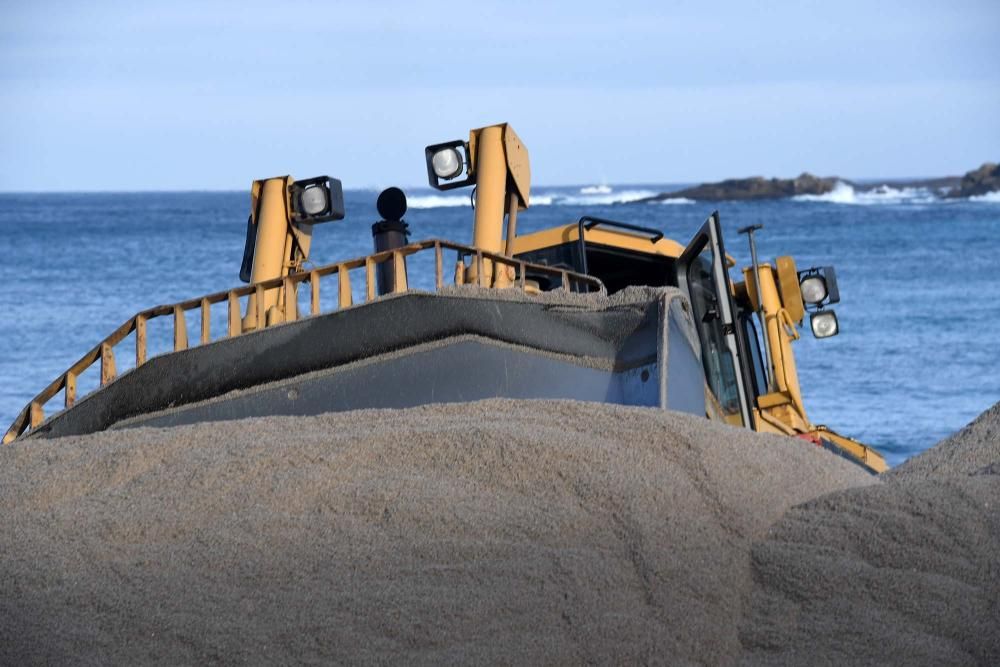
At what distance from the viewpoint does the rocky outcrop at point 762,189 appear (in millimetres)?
95375

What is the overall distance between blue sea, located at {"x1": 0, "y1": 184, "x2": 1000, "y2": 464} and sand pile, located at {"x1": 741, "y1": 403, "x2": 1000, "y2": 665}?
867 centimetres

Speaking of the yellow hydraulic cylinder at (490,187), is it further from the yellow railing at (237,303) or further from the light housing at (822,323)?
the light housing at (822,323)

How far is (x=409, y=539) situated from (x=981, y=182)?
281 ft

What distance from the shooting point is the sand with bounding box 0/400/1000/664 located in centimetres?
441

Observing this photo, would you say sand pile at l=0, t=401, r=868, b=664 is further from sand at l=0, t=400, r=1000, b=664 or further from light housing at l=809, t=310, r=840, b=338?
light housing at l=809, t=310, r=840, b=338

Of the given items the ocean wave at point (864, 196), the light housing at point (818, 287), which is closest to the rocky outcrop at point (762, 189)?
the ocean wave at point (864, 196)

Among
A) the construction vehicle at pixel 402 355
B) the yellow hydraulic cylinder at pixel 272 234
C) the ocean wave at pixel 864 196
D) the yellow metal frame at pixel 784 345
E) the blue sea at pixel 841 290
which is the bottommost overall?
the ocean wave at pixel 864 196

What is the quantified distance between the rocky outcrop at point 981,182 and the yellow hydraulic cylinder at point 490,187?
80595mm

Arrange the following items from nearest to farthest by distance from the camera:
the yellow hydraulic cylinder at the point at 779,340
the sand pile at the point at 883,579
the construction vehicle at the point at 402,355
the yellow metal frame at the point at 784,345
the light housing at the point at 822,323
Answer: the sand pile at the point at 883,579
the construction vehicle at the point at 402,355
the yellow metal frame at the point at 784,345
the yellow hydraulic cylinder at the point at 779,340
the light housing at the point at 822,323

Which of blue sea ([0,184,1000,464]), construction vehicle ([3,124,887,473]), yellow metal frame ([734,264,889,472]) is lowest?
blue sea ([0,184,1000,464])

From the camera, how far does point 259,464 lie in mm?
5434

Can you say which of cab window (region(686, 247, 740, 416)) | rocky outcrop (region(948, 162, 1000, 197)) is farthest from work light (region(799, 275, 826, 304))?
rocky outcrop (region(948, 162, 1000, 197))

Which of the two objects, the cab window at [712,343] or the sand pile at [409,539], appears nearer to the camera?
the sand pile at [409,539]

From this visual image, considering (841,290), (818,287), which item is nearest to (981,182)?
(841,290)
